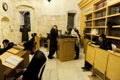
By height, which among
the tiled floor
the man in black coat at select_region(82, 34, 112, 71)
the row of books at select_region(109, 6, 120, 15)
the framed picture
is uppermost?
the framed picture

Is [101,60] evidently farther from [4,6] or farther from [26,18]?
[26,18]

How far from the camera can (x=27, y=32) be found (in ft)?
28.3

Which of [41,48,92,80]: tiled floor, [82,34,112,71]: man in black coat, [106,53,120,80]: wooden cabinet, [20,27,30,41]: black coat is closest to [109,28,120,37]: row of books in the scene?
[82,34,112,71]: man in black coat

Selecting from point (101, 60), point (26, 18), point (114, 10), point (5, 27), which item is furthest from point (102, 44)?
point (26, 18)

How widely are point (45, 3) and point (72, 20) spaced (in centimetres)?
205

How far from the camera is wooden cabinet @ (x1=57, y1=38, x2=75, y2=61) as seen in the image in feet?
16.0

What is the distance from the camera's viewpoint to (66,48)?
4.93 m

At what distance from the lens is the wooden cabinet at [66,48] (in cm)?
487

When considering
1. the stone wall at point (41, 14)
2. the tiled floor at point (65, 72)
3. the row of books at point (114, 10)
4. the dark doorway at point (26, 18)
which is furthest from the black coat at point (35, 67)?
the dark doorway at point (26, 18)

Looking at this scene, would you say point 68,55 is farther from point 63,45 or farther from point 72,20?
point 72,20

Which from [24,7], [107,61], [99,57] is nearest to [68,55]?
[99,57]

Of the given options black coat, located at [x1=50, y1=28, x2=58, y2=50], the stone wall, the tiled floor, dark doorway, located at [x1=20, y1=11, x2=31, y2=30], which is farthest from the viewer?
dark doorway, located at [x1=20, y1=11, x2=31, y2=30]

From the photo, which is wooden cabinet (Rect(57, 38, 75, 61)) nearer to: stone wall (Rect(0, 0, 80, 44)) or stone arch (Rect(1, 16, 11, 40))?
stone wall (Rect(0, 0, 80, 44))

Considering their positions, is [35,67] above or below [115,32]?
below
